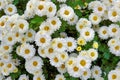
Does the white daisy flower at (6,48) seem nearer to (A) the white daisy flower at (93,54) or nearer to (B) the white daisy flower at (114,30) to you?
(A) the white daisy flower at (93,54)

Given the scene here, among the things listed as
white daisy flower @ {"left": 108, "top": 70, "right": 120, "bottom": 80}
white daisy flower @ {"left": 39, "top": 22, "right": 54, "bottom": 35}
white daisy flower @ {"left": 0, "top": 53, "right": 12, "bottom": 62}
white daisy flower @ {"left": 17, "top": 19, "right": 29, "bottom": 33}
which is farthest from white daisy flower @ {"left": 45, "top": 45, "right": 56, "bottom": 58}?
white daisy flower @ {"left": 108, "top": 70, "right": 120, "bottom": 80}

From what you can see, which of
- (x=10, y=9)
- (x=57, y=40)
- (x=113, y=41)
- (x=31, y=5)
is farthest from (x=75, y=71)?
(x=10, y=9)

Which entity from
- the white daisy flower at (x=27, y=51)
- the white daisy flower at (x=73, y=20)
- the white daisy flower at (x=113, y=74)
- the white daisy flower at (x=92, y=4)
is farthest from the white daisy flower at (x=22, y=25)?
the white daisy flower at (x=113, y=74)

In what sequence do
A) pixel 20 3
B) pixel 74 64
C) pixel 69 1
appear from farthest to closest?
1. pixel 20 3
2. pixel 69 1
3. pixel 74 64

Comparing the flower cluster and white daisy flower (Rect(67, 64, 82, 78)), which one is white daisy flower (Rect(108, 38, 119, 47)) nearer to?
the flower cluster

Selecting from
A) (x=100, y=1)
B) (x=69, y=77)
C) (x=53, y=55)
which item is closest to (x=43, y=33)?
(x=53, y=55)

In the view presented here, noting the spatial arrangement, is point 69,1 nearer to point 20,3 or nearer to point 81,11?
point 81,11
